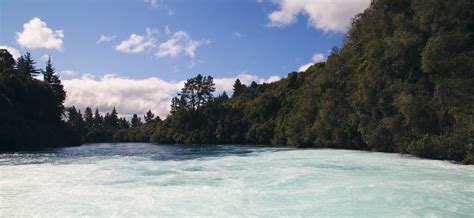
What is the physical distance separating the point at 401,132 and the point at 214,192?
21.5m

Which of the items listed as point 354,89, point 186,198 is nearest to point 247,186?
point 186,198

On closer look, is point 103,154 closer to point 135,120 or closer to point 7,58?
point 7,58

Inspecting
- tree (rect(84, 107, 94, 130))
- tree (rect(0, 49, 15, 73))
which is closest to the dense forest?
tree (rect(0, 49, 15, 73))

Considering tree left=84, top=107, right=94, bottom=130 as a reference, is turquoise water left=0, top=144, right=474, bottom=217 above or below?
below

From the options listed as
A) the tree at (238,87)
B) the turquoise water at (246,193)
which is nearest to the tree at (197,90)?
the tree at (238,87)

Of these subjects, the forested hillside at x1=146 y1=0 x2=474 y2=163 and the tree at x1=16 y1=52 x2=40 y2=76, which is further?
the tree at x1=16 y1=52 x2=40 y2=76

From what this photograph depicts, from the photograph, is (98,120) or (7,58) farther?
(98,120)

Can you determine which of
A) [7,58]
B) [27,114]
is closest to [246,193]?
[27,114]

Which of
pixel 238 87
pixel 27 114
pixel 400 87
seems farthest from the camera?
pixel 238 87

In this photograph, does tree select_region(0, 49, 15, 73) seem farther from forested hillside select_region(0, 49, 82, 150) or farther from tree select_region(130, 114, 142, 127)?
tree select_region(130, 114, 142, 127)

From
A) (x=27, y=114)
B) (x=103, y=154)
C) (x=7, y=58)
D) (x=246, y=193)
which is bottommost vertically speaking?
(x=246, y=193)

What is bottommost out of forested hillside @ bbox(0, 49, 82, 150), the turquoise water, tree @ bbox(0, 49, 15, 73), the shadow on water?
the turquoise water

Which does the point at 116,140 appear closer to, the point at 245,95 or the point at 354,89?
the point at 245,95

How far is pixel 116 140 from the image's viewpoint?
119312 millimetres
